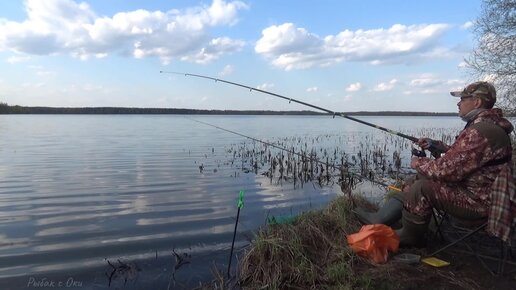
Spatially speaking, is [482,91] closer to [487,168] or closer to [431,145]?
[487,168]

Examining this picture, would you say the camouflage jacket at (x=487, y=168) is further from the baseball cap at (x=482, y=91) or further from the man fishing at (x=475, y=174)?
the baseball cap at (x=482, y=91)

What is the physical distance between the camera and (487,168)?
4.59 metres

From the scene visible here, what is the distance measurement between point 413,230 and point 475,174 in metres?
1.04

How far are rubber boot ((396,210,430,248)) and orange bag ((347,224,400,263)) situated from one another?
137mm

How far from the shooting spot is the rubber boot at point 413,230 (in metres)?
5.17

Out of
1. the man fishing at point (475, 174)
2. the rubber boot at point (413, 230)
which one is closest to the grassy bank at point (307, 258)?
the rubber boot at point (413, 230)

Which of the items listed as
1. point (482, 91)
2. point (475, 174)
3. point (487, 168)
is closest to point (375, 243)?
point (475, 174)

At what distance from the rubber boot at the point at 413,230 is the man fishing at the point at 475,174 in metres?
0.02

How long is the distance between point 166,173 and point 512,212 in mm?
11821

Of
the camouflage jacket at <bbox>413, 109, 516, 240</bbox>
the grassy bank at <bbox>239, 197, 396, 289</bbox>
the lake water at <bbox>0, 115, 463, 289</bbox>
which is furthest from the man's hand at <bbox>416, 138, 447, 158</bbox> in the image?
the lake water at <bbox>0, 115, 463, 289</bbox>

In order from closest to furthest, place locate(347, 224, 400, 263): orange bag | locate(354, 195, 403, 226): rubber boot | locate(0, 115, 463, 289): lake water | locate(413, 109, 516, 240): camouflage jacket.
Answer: locate(413, 109, 516, 240): camouflage jacket < locate(347, 224, 400, 263): orange bag < locate(354, 195, 403, 226): rubber boot < locate(0, 115, 463, 289): lake water

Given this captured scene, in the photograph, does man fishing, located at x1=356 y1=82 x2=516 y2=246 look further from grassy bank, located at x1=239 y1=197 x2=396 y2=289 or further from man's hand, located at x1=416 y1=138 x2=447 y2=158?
grassy bank, located at x1=239 y1=197 x2=396 y2=289

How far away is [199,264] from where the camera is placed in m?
6.60

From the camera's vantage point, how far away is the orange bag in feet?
16.8
